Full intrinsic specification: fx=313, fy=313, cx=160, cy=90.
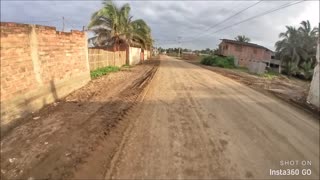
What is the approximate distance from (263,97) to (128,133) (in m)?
7.92

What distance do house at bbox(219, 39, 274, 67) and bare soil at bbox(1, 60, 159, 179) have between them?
47.3 metres

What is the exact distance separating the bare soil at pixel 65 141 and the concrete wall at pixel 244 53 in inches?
1857

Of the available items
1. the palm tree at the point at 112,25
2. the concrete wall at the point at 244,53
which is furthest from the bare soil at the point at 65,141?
the concrete wall at the point at 244,53

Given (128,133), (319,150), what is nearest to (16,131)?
(128,133)

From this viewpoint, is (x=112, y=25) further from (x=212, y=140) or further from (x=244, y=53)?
(x=244, y=53)

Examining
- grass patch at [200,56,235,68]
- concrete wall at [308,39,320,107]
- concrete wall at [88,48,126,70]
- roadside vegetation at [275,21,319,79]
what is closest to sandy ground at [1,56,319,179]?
concrete wall at [308,39,320,107]

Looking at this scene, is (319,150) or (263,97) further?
(263,97)

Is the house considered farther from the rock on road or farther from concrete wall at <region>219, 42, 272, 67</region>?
the rock on road

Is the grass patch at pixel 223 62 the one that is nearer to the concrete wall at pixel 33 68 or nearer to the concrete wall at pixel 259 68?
the concrete wall at pixel 259 68

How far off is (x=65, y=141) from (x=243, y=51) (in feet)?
173

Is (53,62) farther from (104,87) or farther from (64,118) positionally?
(104,87)

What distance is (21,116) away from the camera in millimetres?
7883

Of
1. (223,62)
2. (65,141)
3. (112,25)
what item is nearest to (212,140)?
(65,141)

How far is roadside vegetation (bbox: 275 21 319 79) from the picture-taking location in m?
51.5
